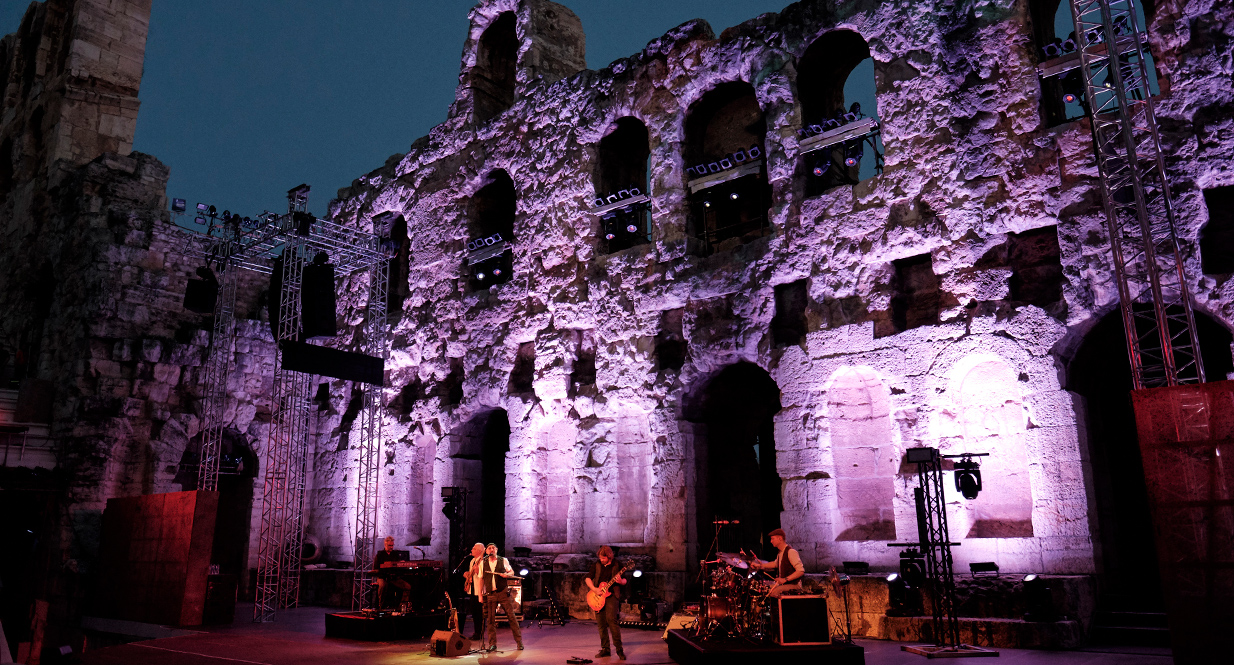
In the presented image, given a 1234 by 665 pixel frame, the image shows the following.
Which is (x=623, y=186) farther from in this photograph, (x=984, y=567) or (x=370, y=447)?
(x=984, y=567)

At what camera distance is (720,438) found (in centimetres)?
1401

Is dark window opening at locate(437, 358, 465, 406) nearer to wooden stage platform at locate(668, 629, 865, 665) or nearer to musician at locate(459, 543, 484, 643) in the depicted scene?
musician at locate(459, 543, 484, 643)

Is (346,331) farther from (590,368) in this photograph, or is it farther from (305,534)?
(590,368)

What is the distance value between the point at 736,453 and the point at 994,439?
4.88 meters

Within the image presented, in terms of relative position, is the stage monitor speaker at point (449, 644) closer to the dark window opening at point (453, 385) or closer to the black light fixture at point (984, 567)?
the black light fixture at point (984, 567)

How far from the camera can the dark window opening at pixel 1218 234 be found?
9.23 metres

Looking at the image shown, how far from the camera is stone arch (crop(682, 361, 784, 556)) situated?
13.0 m

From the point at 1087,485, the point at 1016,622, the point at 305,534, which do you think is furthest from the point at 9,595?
the point at 1087,485

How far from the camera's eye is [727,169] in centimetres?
1354

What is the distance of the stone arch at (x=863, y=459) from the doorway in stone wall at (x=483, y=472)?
21.5ft

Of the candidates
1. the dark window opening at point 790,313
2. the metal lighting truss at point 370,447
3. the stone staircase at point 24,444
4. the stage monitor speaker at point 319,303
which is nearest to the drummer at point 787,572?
the dark window opening at point 790,313

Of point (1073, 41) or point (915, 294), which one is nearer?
point (1073, 41)

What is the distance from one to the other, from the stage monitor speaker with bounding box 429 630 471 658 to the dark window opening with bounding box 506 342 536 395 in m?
6.18

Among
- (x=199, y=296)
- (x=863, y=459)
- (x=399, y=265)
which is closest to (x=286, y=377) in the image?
(x=199, y=296)
